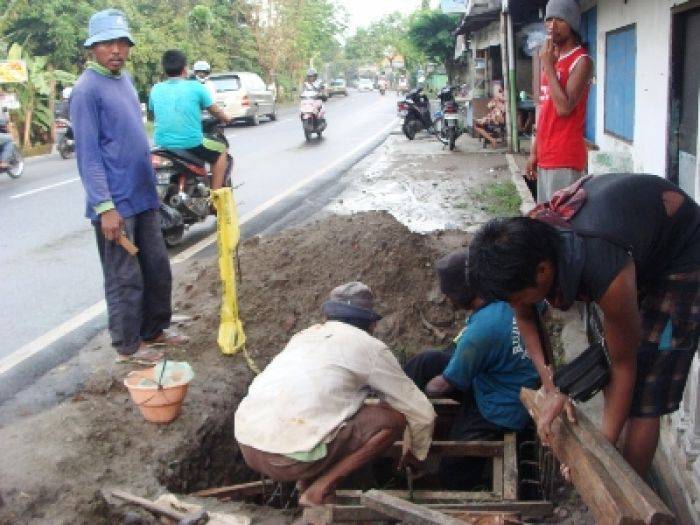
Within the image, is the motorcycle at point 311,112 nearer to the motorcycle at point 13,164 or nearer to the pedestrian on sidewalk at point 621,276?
the motorcycle at point 13,164

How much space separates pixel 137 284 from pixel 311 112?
15.1 m

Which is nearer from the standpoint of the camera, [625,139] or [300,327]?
[300,327]

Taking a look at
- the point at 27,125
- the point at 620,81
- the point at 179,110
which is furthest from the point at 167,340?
the point at 27,125

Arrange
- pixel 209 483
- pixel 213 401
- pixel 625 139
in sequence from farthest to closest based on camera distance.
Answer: pixel 625 139 < pixel 213 401 < pixel 209 483

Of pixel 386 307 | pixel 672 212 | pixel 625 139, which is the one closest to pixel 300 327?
pixel 386 307

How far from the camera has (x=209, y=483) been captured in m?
4.17

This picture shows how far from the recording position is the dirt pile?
11.8 ft

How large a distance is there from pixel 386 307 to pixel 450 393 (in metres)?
1.33

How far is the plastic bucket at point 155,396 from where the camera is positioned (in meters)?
3.98

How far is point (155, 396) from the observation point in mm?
3986

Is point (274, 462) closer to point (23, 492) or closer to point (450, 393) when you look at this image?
point (23, 492)

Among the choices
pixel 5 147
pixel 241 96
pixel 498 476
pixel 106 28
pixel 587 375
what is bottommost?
pixel 498 476

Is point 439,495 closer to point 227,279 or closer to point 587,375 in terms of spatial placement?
point 587,375

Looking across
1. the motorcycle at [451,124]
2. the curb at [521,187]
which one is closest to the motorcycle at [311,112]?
the motorcycle at [451,124]
